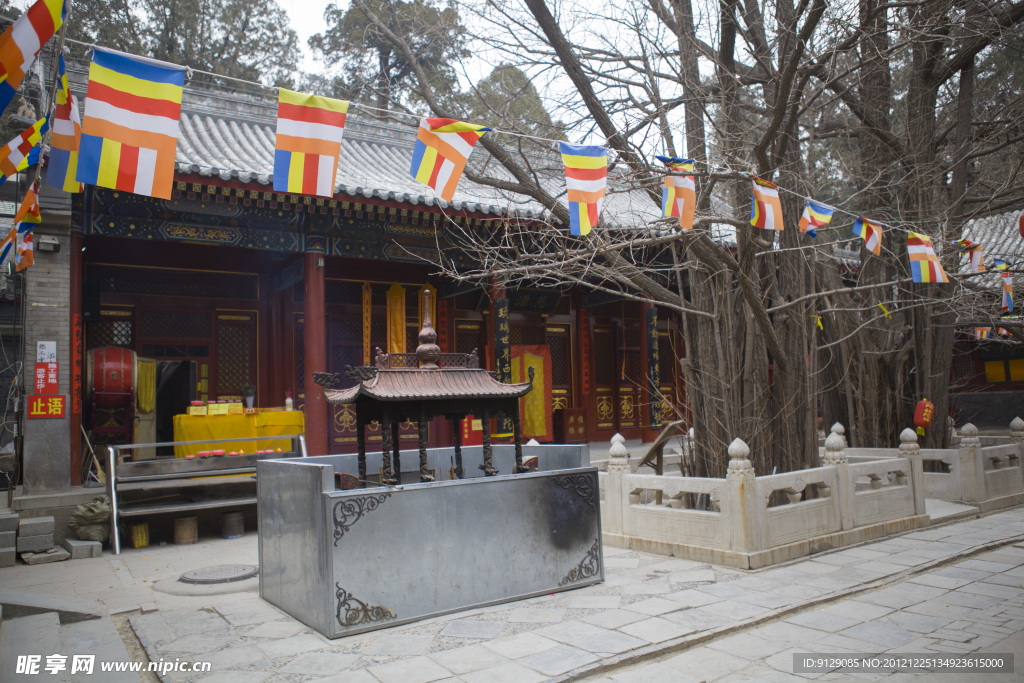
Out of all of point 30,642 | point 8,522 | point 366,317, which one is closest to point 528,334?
point 366,317

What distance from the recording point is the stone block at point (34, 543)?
268 inches

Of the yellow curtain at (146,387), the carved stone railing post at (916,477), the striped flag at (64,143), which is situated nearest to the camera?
the striped flag at (64,143)

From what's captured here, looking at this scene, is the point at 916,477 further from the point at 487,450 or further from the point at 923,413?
the point at 487,450

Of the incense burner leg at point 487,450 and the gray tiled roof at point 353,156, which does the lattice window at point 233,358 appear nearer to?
the gray tiled roof at point 353,156

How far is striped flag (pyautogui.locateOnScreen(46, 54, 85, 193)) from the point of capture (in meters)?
4.25

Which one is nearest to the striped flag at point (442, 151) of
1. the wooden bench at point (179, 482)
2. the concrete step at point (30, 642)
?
the concrete step at point (30, 642)

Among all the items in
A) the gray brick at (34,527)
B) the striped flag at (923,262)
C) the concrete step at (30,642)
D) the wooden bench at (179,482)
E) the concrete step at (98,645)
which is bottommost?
the concrete step at (98,645)

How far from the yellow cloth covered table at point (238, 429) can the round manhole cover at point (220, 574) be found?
8.39 feet

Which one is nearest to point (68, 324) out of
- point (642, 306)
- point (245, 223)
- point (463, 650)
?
point (245, 223)

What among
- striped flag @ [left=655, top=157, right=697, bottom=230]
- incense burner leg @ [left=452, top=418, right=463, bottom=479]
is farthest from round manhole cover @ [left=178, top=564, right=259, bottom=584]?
striped flag @ [left=655, top=157, right=697, bottom=230]

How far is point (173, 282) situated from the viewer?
34.1 ft

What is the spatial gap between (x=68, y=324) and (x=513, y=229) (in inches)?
234

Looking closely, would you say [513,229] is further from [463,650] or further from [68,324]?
[463,650]

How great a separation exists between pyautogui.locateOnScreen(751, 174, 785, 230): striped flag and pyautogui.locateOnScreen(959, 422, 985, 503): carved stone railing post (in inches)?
183
